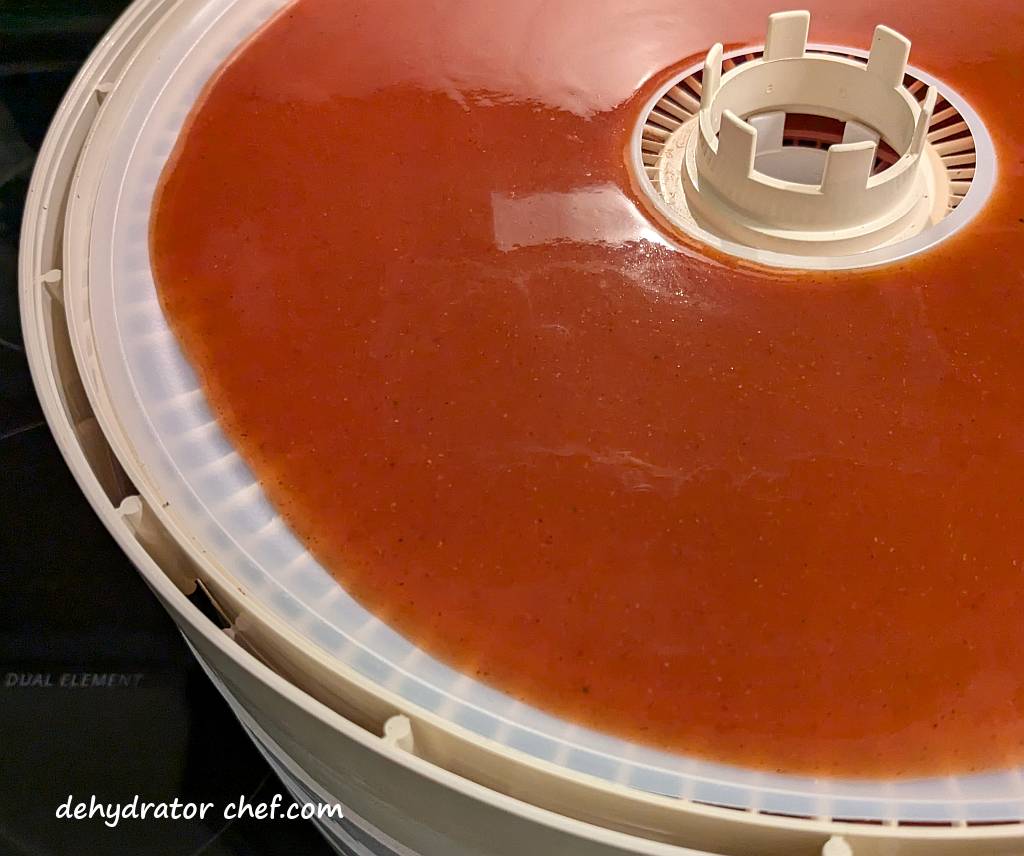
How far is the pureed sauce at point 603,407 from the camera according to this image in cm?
78

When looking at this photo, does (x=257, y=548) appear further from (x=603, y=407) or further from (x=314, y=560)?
(x=603, y=407)

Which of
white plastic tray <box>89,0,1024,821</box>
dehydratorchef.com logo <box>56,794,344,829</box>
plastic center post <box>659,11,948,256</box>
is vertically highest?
plastic center post <box>659,11,948,256</box>

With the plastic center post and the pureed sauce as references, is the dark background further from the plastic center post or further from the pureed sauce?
the plastic center post

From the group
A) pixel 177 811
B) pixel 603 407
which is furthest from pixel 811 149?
pixel 177 811

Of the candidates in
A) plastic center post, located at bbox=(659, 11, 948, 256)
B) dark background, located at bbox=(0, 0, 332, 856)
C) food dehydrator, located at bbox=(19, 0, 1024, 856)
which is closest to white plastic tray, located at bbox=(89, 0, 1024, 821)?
food dehydrator, located at bbox=(19, 0, 1024, 856)

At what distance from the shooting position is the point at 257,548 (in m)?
0.88

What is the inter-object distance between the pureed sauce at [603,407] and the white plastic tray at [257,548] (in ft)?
0.06

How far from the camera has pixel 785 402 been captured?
2.99 feet

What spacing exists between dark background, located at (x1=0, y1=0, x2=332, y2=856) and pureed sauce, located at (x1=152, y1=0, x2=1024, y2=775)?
373 millimetres

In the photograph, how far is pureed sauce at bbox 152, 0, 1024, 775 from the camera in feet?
2.57

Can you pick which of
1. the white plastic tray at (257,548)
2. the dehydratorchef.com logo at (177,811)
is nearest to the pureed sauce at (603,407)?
the white plastic tray at (257,548)

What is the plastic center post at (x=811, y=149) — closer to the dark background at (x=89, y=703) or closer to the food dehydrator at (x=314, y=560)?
the food dehydrator at (x=314, y=560)

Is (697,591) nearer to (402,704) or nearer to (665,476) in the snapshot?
(665,476)

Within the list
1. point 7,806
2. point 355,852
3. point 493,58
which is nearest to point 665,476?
point 355,852
